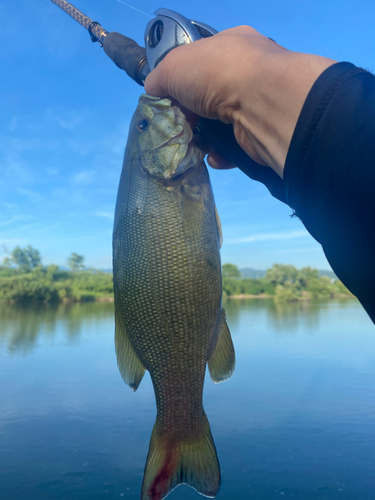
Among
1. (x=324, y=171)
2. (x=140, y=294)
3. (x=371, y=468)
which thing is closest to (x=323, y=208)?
(x=324, y=171)

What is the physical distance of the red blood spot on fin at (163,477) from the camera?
1.39m

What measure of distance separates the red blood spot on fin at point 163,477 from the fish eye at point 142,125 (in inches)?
61.5

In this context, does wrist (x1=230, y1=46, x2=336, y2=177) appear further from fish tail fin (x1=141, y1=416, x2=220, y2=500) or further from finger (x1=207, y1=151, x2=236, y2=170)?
fish tail fin (x1=141, y1=416, x2=220, y2=500)

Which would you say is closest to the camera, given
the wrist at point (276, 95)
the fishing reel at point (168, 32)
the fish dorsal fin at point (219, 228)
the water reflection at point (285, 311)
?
the wrist at point (276, 95)

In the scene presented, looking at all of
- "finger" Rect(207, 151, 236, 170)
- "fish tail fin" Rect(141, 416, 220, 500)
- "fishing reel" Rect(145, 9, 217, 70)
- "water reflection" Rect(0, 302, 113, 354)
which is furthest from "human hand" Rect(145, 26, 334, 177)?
"water reflection" Rect(0, 302, 113, 354)

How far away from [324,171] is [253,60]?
0.43 metres

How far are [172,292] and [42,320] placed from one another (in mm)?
26868

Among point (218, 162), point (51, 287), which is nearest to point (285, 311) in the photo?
point (51, 287)

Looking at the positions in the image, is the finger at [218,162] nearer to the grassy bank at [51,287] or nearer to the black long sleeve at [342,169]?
the black long sleeve at [342,169]

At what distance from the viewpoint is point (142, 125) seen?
5.64 feet

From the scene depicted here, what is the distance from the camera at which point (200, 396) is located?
159 centimetres

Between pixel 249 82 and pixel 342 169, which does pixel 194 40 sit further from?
pixel 342 169

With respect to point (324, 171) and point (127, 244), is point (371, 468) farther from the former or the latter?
point (324, 171)

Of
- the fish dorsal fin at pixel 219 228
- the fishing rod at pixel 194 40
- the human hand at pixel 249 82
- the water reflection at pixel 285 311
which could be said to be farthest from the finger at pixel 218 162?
the water reflection at pixel 285 311
